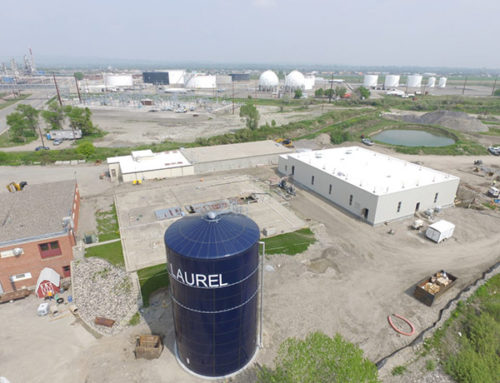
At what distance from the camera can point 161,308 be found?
78.4ft

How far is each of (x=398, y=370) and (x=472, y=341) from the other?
21.6 feet

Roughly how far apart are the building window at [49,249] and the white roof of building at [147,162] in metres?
21.7

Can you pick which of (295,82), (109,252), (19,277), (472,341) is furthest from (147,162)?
(295,82)

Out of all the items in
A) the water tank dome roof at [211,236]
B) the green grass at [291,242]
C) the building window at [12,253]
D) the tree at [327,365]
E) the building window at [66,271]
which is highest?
the water tank dome roof at [211,236]

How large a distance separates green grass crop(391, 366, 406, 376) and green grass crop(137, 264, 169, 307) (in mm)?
18378

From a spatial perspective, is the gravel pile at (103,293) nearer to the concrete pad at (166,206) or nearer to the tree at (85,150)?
the concrete pad at (166,206)

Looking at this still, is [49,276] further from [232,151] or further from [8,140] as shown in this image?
[8,140]

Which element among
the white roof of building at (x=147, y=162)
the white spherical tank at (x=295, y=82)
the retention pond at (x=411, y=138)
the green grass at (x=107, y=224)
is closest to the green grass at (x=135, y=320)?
the green grass at (x=107, y=224)

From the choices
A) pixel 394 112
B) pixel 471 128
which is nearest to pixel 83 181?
pixel 471 128

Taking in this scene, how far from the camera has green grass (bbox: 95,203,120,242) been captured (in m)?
33.3

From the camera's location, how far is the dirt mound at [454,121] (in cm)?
8888

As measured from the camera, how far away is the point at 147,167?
4994 cm

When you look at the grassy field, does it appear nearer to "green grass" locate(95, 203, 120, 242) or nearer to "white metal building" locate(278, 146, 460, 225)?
"white metal building" locate(278, 146, 460, 225)

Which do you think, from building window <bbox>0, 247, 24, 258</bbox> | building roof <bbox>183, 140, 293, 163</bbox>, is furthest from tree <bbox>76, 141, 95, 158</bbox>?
building window <bbox>0, 247, 24, 258</bbox>
